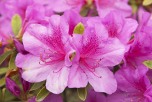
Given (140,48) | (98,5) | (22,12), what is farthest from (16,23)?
(140,48)

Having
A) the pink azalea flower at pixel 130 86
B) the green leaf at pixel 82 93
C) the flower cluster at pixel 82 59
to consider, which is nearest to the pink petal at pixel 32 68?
the flower cluster at pixel 82 59

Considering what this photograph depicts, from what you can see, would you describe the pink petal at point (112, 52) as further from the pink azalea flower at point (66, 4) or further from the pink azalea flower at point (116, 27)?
the pink azalea flower at point (66, 4)

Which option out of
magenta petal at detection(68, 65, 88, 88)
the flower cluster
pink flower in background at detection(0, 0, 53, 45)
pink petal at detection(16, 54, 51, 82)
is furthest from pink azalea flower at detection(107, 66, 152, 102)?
pink flower in background at detection(0, 0, 53, 45)

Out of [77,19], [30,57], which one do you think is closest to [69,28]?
[77,19]

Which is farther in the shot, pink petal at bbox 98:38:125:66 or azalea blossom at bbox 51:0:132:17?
azalea blossom at bbox 51:0:132:17

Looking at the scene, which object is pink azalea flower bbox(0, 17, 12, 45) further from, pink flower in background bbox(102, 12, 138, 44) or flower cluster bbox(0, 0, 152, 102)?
pink flower in background bbox(102, 12, 138, 44)

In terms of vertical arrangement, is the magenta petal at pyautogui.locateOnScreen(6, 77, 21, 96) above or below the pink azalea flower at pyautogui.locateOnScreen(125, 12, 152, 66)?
below

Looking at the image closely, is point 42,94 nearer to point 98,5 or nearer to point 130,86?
point 130,86
